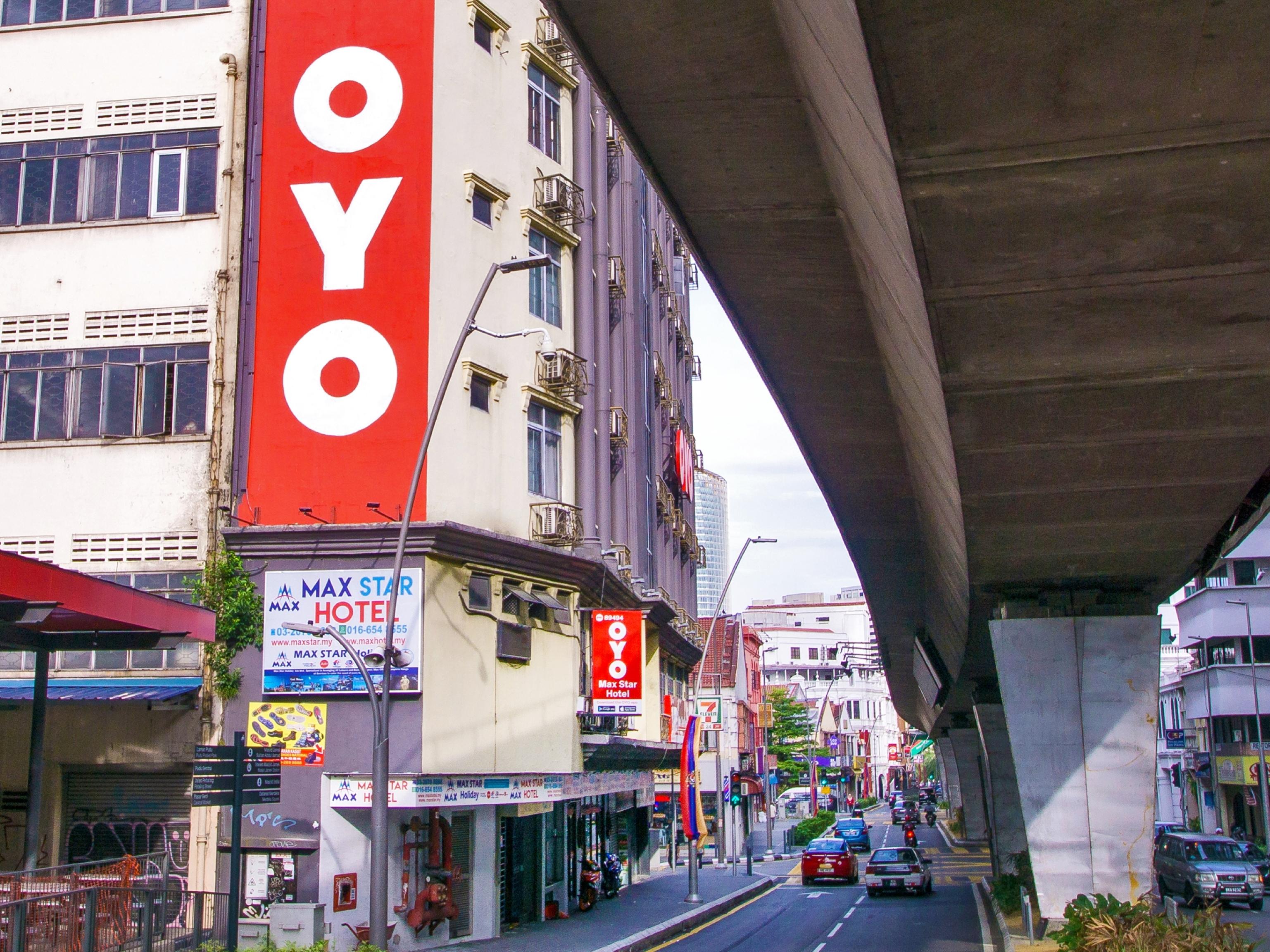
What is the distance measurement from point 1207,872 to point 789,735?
72.6 m

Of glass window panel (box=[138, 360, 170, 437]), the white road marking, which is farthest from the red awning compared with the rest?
the white road marking

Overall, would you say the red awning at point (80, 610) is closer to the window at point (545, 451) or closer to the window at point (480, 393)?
the window at point (480, 393)

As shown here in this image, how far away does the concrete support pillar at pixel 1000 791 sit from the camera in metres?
39.7

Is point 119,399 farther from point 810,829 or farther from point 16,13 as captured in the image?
point 810,829

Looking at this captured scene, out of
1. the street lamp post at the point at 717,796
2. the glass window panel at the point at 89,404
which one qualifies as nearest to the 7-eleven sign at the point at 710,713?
the street lamp post at the point at 717,796

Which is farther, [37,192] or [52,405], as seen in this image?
[37,192]

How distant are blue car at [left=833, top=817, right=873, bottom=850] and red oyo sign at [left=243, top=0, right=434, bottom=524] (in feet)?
126

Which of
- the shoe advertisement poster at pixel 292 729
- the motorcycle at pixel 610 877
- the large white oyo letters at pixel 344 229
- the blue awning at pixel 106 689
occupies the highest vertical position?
the large white oyo letters at pixel 344 229

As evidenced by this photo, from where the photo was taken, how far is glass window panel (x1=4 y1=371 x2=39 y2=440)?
99.9 feet

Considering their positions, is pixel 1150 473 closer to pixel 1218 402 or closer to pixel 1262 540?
pixel 1218 402

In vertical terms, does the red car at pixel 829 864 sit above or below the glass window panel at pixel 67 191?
A: below

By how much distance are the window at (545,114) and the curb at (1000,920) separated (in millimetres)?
22052

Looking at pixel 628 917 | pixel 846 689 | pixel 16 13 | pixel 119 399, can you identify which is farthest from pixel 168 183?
pixel 846 689

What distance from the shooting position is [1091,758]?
2105 cm
